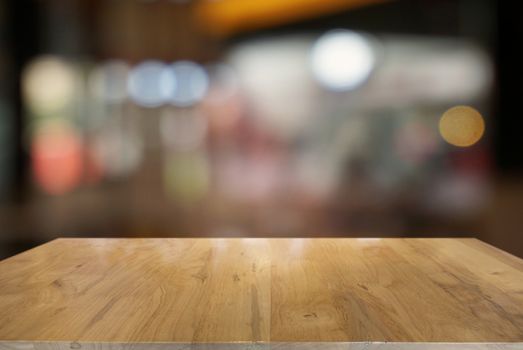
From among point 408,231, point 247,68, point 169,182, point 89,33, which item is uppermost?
point 89,33

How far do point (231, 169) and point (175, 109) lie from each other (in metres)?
0.40

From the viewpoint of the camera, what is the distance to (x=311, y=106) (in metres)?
2.86

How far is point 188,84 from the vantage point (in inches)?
113

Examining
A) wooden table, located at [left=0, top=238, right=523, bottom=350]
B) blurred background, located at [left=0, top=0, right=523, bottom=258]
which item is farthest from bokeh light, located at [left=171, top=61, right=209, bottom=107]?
wooden table, located at [left=0, top=238, right=523, bottom=350]

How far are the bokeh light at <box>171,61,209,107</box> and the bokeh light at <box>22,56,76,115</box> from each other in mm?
514

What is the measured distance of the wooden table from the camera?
0.60 metres

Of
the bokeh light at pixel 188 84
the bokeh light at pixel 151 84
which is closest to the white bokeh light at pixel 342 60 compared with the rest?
the bokeh light at pixel 188 84

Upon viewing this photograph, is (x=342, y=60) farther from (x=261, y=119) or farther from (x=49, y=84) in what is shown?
(x=49, y=84)

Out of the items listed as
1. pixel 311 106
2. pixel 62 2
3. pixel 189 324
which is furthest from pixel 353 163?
pixel 189 324

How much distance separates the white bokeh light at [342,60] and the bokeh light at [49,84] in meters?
1.21

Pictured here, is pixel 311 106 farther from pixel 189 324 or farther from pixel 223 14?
pixel 189 324

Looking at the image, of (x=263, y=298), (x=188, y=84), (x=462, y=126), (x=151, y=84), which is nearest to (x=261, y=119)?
(x=188, y=84)

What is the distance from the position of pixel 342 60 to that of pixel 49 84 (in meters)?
1.45

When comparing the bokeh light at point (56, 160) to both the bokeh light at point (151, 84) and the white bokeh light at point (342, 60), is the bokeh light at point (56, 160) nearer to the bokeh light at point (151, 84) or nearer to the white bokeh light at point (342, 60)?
the bokeh light at point (151, 84)
